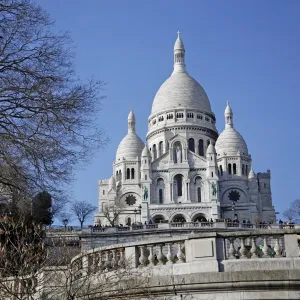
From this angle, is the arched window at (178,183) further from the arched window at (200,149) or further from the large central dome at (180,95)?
the large central dome at (180,95)

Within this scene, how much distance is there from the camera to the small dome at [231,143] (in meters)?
102

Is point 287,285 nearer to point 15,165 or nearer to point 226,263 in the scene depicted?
point 226,263

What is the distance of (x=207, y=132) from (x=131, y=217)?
23.8m

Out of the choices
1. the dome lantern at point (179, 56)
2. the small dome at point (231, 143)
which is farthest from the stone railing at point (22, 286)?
the dome lantern at point (179, 56)

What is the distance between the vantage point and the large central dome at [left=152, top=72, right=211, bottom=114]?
110625 millimetres

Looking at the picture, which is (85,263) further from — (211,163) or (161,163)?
(161,163)

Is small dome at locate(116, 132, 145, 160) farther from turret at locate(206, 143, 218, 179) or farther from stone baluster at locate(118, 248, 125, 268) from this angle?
stone baluster at locate(118, 248, 125, 268)

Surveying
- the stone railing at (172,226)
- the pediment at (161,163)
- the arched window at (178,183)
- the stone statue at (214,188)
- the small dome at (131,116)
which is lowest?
the stone railing at (172,226)

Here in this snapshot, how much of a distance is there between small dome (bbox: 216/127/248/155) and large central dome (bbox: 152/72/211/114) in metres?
7.96

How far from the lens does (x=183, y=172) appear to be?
95375 millimetres

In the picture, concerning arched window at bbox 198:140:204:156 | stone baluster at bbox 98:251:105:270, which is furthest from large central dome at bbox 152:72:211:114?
stone baluster at bbox 98:251:105:270

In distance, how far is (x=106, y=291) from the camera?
37.3 ft

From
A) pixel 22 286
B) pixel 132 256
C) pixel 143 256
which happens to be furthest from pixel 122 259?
pixel 22 286

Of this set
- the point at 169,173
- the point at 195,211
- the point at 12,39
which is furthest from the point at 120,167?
the point at 12,39
